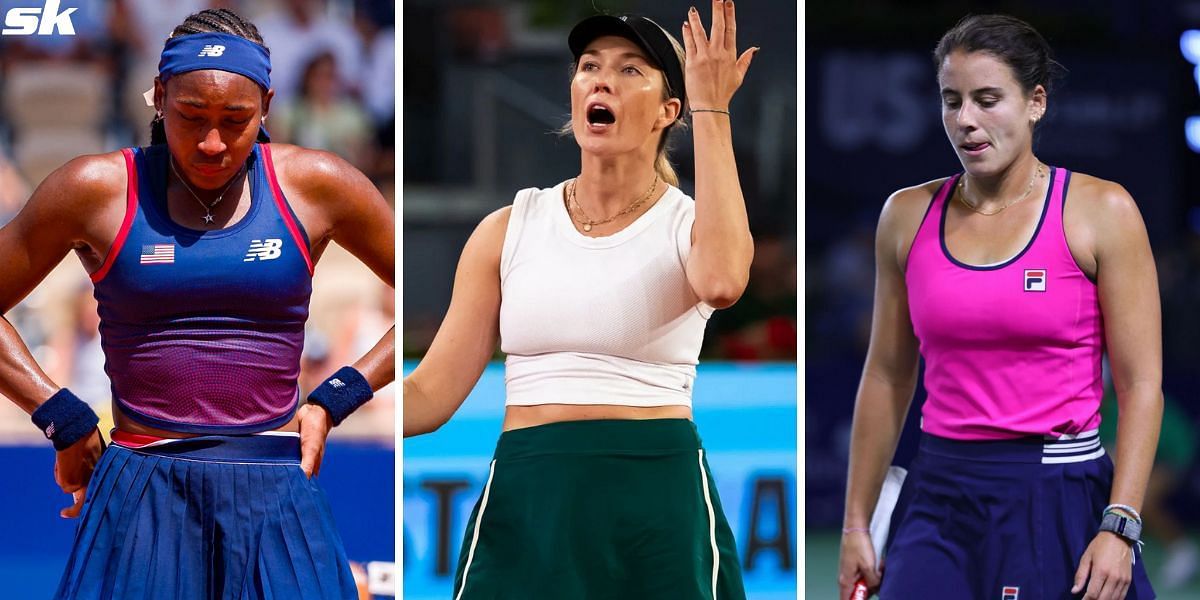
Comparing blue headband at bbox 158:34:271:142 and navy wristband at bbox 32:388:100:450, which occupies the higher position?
blue headband at bbox 158:34:271:142

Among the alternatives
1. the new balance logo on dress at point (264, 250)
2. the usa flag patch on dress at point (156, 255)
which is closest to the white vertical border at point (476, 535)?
the new balance logo on dress at point (264, 250)

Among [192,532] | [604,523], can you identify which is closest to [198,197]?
[192,532]

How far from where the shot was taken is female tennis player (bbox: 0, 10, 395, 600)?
261cm

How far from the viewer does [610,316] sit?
8.11ft

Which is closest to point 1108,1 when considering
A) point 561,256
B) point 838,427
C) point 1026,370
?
point 838,427

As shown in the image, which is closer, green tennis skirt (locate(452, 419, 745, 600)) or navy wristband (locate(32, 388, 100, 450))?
green tennis skirt (locate(452, 419, 745, 600))

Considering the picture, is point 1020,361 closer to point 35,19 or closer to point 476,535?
point 476,535

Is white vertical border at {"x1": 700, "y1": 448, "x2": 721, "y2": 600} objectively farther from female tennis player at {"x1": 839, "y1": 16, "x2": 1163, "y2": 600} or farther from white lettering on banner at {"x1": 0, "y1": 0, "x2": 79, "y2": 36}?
white lettering on banner at {"x1": 0, "y1": 0, "x2": 79, "y2": 36}

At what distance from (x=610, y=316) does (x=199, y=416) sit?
835mm

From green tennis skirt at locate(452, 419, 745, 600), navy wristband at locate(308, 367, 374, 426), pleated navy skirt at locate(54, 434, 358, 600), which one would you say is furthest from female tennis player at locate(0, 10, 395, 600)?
green tennis skirt at locate(452, 419, 745, 600)

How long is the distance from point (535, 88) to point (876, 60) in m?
1.57

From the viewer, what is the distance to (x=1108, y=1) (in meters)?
6.06

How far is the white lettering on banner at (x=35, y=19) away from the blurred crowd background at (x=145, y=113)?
1.83ft

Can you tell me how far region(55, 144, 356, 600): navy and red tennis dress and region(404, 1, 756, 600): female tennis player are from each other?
0.41 metres
